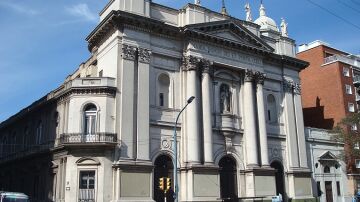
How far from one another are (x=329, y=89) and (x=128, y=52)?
28.6 m

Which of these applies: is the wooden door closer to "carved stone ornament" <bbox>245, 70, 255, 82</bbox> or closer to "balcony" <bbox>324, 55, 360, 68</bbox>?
"carved stone ornament" <bbox>245, 70, 255, 82</bbox>

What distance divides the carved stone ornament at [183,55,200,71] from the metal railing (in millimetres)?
8726

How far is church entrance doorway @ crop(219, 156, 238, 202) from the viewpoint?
3559 centimetres

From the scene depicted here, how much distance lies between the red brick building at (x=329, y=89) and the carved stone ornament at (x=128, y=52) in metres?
27.5

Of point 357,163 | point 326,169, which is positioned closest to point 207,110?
point 326,169

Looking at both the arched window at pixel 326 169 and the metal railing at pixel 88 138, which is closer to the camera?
the metal railing at pixel 88 138

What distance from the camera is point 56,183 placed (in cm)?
3309

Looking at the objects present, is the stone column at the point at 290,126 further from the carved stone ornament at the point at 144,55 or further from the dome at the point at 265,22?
the carved stone ornament at the point at 144,55

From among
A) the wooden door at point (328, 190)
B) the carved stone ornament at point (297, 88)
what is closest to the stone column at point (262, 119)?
the carved stone ornament at point (297, 88)

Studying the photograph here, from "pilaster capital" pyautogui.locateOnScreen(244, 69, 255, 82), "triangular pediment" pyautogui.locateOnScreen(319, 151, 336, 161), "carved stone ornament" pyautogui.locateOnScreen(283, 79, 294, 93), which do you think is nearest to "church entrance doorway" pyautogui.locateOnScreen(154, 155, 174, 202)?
"pilaster capital" pyautogui.locateOnScreen(244, 69, 255, 82)

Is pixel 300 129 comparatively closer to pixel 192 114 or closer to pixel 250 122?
pixel 250 122

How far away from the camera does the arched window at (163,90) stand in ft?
113

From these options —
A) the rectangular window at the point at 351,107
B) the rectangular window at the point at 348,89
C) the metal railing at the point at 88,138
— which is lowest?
the metal railing at the point at 88,138

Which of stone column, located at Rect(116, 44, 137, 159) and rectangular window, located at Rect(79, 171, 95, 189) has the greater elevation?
stone column, located at Rect(116, 44, 137, 159)
